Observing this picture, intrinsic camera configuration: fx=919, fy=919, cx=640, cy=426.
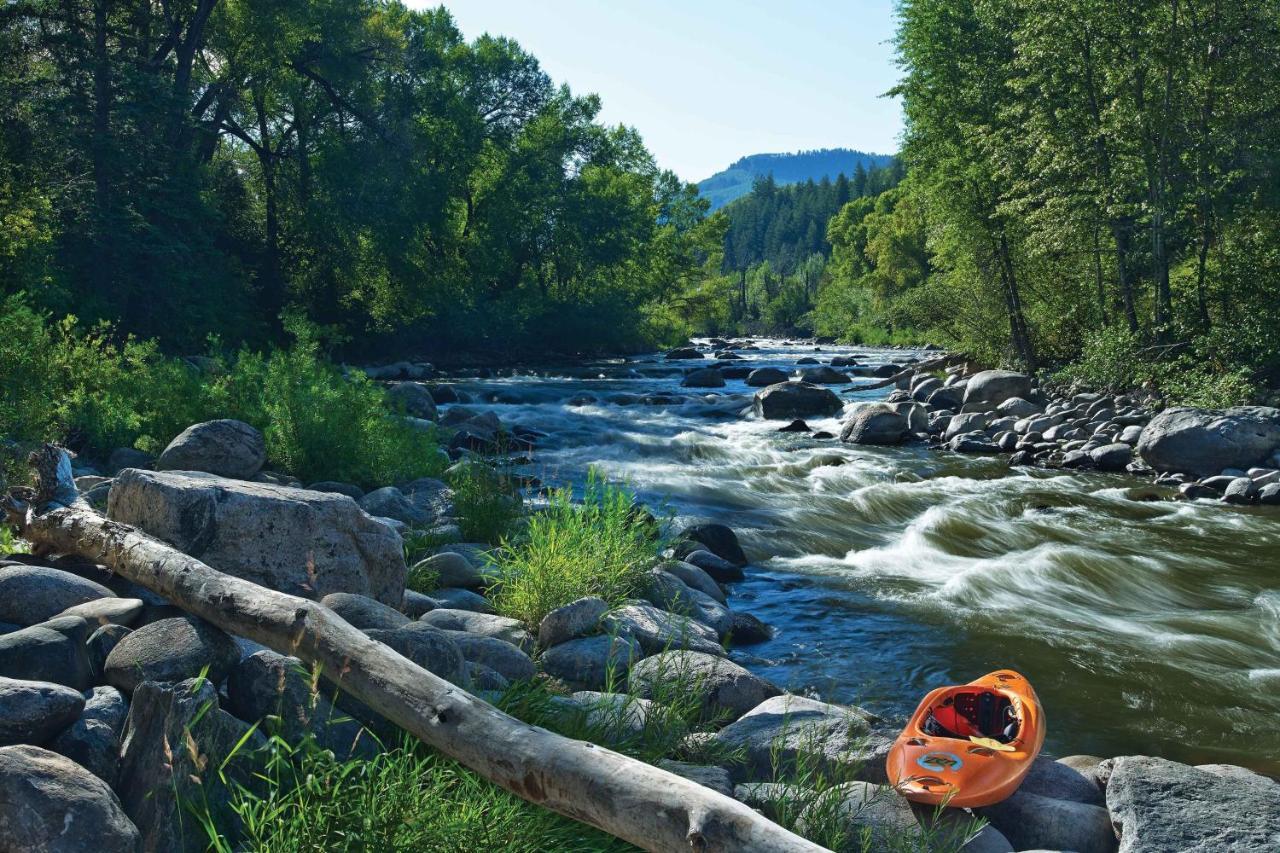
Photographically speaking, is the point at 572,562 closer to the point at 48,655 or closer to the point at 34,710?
the point at 48,655

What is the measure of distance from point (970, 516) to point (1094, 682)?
5359 mm

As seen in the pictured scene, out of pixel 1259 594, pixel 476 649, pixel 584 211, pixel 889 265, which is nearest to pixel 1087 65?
pixel 1259 594

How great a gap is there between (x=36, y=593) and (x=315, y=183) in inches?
1110

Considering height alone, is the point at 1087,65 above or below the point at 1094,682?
above

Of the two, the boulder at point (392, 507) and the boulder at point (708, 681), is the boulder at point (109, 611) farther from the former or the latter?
the boulder at point (392, 507)

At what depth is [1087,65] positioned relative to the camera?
63.5 feet

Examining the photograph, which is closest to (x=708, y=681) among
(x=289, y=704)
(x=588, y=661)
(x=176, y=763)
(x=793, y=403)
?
(x=588, y=661)

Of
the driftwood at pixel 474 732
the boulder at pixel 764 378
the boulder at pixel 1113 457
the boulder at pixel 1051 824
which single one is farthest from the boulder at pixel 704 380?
the driftwood at pixel 474 732

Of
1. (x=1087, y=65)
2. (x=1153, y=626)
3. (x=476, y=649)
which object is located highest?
(x=1087, y=65)

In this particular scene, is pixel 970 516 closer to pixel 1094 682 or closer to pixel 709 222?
pixel 1094 682

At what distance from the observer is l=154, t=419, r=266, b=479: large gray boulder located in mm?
8727

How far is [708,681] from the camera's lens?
18.7 ft

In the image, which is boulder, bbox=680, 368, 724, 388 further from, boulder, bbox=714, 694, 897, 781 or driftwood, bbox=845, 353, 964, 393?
boulder, bbox=714, 694, 897, 781

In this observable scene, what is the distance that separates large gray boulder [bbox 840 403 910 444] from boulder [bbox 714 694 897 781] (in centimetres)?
1339
